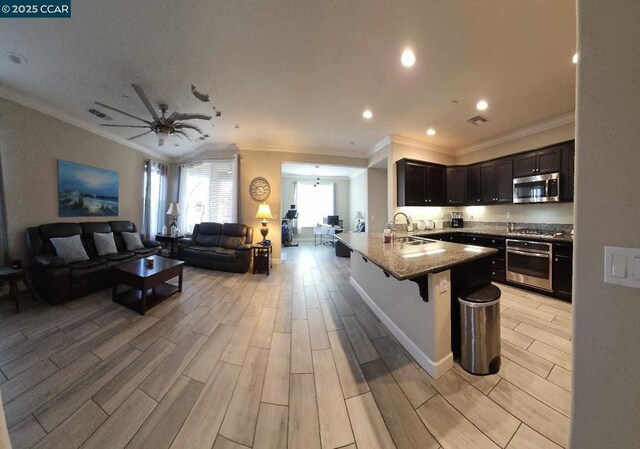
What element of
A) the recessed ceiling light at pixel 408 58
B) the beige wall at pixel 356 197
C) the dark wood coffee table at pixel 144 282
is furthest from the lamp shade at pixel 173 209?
the recessed ceiling light at pixel 408 58

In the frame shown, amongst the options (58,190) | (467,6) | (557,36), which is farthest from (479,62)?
(58,190)

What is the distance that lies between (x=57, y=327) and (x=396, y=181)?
5430 millimetres

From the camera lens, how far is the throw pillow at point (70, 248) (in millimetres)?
3172

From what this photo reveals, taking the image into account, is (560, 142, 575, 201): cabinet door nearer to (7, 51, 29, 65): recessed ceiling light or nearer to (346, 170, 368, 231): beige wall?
(346, 170, 368, 231): beige wall

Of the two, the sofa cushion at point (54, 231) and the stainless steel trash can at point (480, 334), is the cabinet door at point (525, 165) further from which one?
the sofa cushion at point (54, 231)

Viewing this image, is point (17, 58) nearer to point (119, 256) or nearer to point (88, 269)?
point (88, 269)

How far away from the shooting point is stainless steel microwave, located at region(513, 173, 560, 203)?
3.24m

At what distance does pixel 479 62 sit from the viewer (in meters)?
2.16

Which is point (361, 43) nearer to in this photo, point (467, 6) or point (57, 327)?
point (467, 6)

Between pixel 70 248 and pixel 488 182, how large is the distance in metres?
7.72

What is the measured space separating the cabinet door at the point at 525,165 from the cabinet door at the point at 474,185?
63 centimetres

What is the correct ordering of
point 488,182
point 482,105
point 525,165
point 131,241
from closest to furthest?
point 482,105 → point 525,165 → point 488,182 → point 131,241

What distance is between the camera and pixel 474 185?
14.4ft

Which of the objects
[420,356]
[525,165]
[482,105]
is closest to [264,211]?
[420,356]
